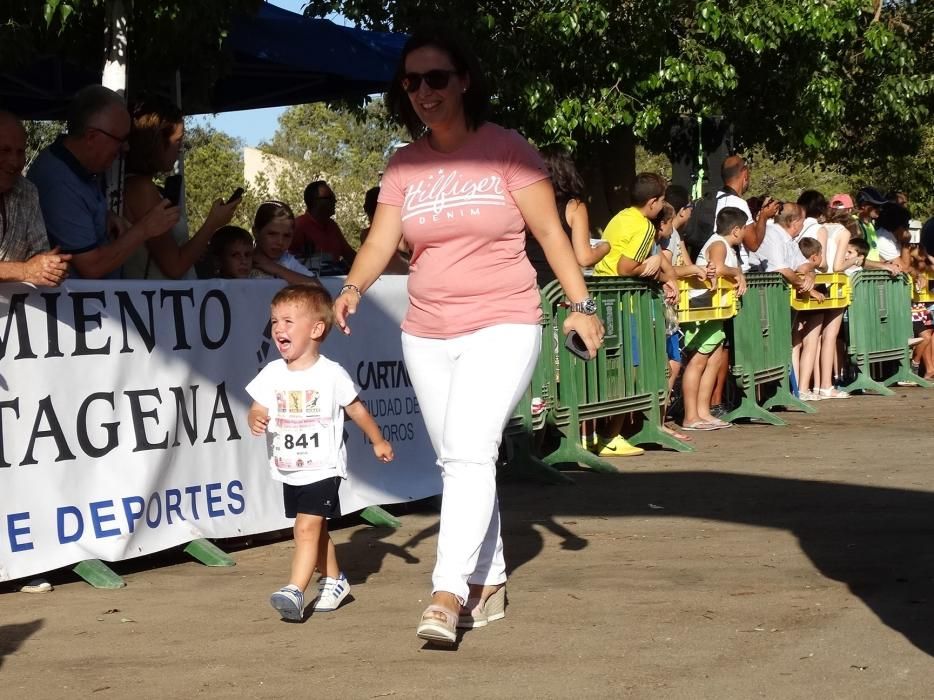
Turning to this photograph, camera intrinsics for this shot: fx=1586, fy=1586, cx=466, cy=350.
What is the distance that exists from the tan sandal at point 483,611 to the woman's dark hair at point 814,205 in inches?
440

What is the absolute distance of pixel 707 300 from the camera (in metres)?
12.5

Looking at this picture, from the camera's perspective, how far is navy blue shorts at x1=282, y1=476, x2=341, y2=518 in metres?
5.94

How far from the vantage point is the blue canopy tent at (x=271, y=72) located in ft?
36.0

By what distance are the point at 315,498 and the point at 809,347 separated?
10.6 meters

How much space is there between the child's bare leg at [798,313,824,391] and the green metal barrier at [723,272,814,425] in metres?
0.88

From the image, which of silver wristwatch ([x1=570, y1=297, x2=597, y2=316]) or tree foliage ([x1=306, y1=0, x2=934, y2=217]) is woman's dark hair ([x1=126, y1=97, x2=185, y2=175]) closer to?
silver wristwatch ([x1=570, y1=297, x2=597, y2=316])

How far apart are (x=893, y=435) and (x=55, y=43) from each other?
6906mm

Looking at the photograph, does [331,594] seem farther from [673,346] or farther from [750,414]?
[750,414]

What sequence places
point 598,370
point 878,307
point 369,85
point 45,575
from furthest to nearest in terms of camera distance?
1. point 878,307
2. point 369,85
3. point 598,370
4. point 45,575

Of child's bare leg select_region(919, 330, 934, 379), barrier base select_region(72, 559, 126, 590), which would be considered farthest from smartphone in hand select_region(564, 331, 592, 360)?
child's bare leg select_region(919, 330, 934, 379)

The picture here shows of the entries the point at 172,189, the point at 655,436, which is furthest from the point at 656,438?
the point at 172,189

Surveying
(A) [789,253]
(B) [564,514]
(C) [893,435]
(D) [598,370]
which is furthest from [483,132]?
(A) [789,253]

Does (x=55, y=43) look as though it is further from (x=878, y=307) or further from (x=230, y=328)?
(x=878, y=307)

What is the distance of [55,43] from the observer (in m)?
9.33
